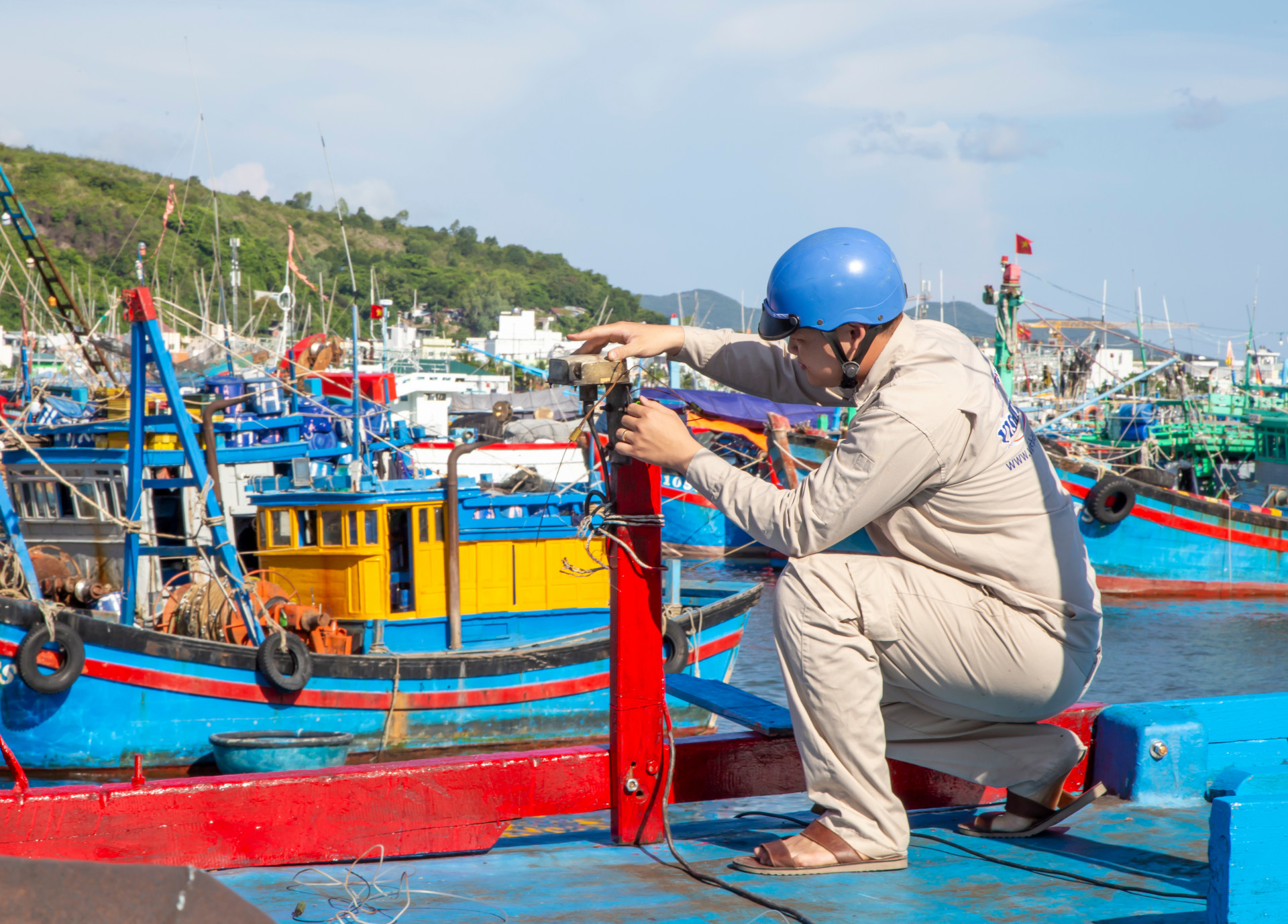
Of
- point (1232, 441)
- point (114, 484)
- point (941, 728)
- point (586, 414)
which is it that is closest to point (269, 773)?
point (586, 414)

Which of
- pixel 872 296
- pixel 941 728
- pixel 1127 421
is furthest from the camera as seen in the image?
pixel 1127 421

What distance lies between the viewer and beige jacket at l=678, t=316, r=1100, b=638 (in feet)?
7.70

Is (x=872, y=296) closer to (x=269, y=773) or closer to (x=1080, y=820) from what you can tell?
(x=1080, y=820)

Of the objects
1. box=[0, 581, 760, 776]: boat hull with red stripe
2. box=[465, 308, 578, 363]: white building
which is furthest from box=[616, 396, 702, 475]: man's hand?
box=[465, 308, 578, 363]: white building

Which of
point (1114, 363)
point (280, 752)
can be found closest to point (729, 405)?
point (280, 752)

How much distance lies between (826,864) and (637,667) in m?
0.63

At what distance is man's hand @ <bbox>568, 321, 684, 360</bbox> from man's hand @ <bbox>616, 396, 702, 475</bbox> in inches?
11.3

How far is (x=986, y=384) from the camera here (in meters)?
2.52

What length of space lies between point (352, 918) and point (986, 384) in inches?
68.4

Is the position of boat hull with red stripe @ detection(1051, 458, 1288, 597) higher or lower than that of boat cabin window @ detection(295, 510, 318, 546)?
lower

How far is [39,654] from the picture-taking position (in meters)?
8.77

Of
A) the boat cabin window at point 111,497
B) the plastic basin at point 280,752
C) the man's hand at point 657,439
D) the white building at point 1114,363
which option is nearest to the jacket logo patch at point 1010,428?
the man's hand at point 657,439

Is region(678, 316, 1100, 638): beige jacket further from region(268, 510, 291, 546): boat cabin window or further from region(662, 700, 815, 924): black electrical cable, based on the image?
region(268, 510, 291, 546): boat cabin window

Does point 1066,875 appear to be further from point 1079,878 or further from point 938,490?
point 938,490
